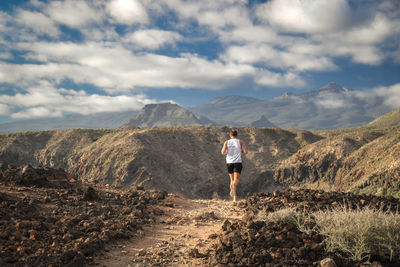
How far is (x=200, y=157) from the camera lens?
1553 inches

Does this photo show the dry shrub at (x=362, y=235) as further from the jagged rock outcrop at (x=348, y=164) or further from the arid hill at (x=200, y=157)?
the arid hill at (x=200, y=157)

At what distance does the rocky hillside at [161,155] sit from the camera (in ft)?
112

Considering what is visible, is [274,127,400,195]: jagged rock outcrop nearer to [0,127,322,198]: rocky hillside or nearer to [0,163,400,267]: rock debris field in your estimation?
[0,127,322,198]: rocky hillside

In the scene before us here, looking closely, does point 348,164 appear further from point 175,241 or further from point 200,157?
point 175,241

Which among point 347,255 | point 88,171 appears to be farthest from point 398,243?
point 88,171

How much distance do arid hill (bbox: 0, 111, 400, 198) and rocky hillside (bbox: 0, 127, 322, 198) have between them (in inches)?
4.8

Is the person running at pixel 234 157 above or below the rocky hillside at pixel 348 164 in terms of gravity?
above

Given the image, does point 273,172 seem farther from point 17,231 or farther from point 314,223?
point 17,231

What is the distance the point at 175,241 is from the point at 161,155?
3110cm

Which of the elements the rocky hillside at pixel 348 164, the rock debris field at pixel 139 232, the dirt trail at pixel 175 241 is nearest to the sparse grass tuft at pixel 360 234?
the rock debris field at pixel 139 232

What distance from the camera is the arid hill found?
3250 centimetres

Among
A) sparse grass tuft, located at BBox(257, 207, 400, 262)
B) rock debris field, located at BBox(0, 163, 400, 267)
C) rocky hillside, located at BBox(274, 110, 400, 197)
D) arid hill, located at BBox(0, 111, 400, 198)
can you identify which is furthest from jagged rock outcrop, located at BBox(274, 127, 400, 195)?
sparse grass tuft, located at BBox(257, 207, 400, 262)

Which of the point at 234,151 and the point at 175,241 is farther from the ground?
the point at 234,151

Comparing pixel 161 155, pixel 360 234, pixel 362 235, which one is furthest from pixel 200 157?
pixel 360 234
